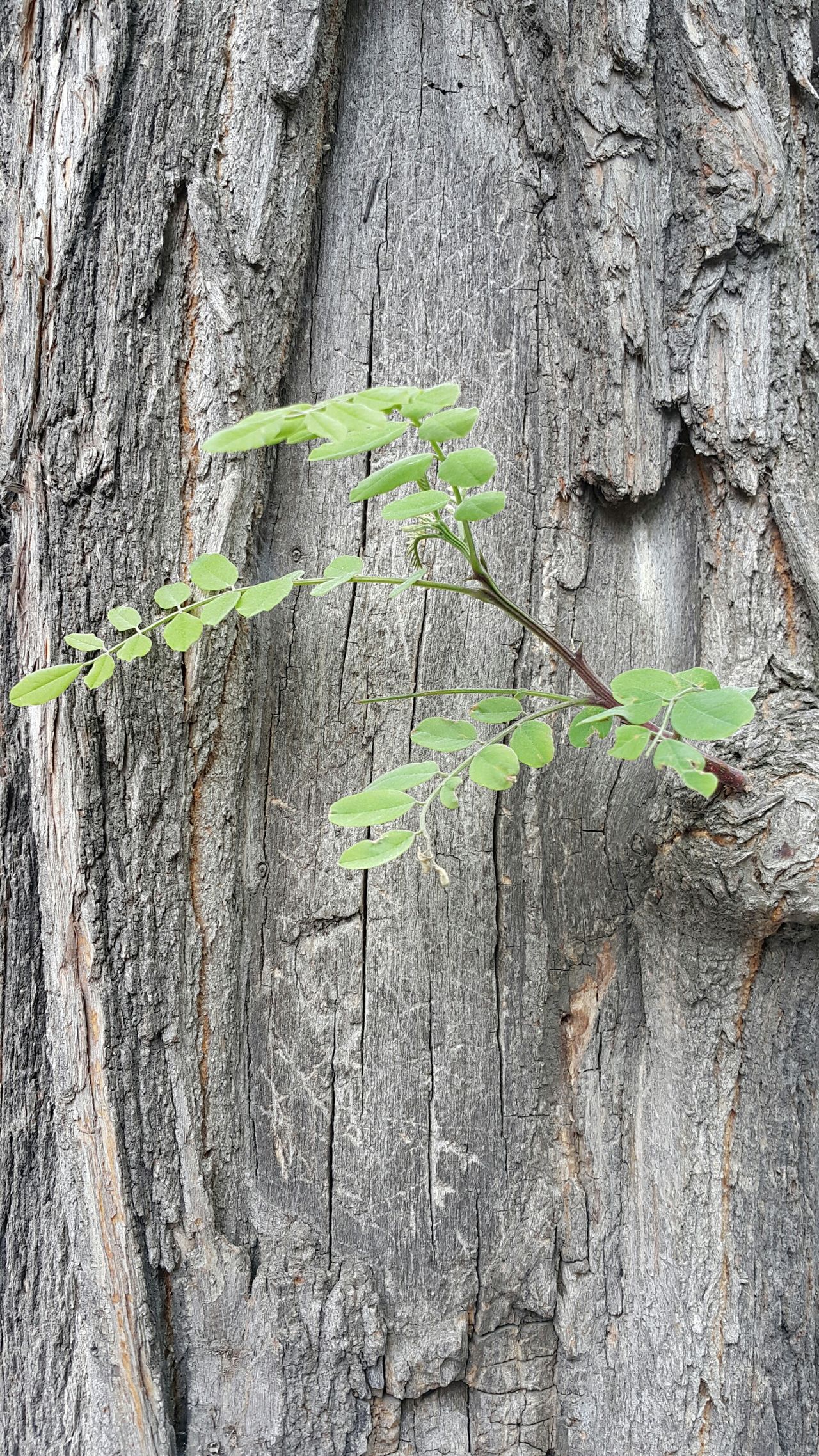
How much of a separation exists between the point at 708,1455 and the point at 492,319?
6.20ft

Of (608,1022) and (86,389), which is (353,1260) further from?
(86,389)

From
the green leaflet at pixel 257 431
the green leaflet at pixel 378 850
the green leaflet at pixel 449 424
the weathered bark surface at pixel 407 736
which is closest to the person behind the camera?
the green leaflet at pixel 257 431

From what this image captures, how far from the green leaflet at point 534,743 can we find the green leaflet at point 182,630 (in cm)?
44

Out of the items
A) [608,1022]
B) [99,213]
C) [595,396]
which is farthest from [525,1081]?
[99,213]

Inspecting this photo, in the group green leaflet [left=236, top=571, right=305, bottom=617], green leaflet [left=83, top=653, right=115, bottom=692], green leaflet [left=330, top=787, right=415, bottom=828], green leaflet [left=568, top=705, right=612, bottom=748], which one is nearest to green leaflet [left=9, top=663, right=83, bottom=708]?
green leaflet [left=83, top=653, right=115, bottom=692]

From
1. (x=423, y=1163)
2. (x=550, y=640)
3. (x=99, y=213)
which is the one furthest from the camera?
(x=423, y=1163)

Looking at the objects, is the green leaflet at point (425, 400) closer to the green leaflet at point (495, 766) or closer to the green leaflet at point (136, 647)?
the green leaflet at point (495, 766)

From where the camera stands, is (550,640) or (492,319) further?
(492,319)

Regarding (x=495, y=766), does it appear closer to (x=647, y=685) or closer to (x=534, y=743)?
(x=534, y=743)

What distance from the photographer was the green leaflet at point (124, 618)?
120 cm

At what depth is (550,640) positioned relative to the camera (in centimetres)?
108

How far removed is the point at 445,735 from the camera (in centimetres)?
114

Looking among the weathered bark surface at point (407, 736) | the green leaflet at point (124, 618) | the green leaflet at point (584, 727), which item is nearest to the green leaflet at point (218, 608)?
the green leaflet at point (124, 618)

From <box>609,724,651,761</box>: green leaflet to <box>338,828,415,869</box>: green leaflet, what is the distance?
0.25m
